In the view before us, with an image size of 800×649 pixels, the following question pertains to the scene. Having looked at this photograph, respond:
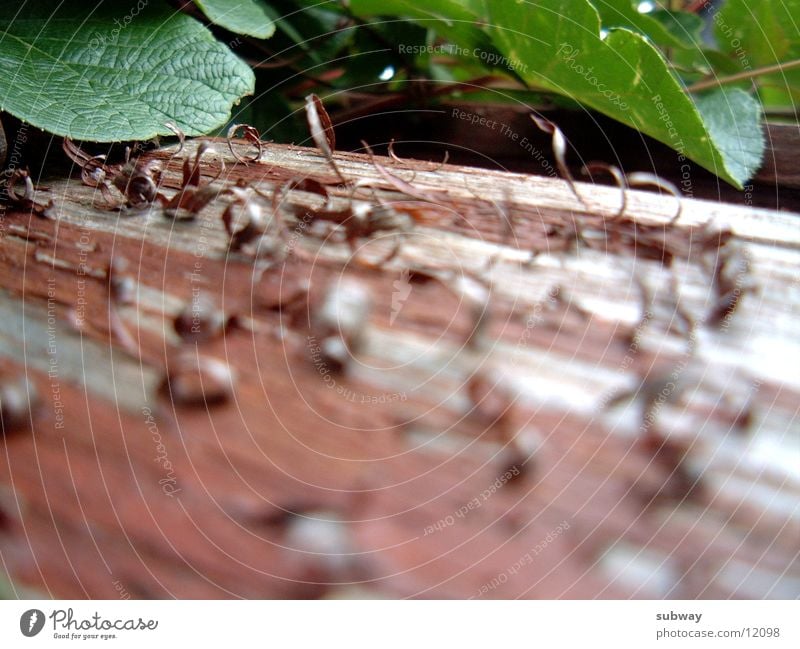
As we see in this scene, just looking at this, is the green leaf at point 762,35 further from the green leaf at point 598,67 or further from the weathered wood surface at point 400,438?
the weathered wood surface at point 400,438

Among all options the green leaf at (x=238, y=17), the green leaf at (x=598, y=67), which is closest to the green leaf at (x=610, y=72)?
the green leaf at (x=598, y=67)

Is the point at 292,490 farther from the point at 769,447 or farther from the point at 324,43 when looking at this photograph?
the point at 324,43

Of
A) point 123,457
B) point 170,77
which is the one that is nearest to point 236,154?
point 170,77

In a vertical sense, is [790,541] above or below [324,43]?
below

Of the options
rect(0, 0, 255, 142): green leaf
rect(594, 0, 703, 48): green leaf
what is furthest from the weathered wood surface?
rect(594, 0, 703, 48): green leaf

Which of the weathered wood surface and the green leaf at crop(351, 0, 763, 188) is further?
the green leaf at crop(351, 0, 763, 188)

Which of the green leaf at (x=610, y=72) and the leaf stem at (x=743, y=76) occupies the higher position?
the leaf stem at (x=743, y=76)

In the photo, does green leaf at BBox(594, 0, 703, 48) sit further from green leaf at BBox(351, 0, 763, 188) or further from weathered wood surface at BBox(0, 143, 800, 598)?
weathered wood surface at BBox(0, 143, 800, 598)
